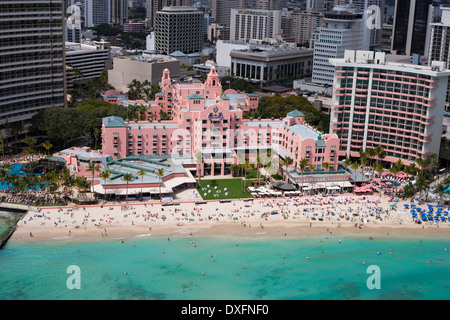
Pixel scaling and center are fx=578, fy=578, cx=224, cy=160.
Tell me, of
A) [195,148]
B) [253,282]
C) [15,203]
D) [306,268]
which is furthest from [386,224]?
[15,203]

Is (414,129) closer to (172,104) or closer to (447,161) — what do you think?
(447,161)

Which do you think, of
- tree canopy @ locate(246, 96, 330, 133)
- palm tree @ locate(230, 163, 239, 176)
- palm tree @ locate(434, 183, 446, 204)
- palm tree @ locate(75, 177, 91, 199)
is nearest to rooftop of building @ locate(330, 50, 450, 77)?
palm tree @ locate(434, 183, 446, 204)

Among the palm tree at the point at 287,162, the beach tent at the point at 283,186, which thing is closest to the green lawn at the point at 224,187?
the beach tent at the point at 283,186

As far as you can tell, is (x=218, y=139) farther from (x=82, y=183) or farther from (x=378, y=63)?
(x=378, y=63)

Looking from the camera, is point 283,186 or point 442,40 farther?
point 442,40

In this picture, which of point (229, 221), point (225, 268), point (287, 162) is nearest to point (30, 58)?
point (287, 162)

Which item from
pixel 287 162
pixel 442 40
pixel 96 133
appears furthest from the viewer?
pixel 442 40
